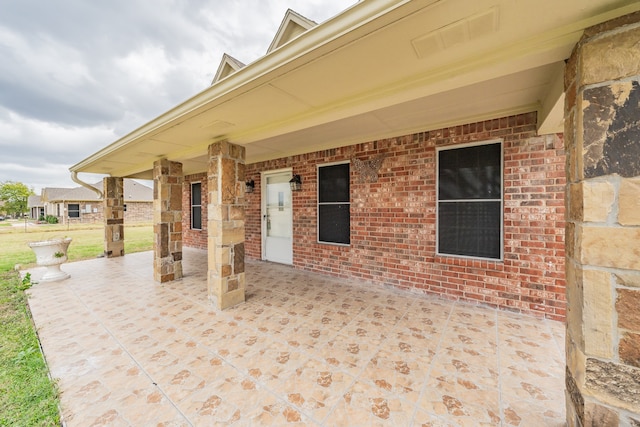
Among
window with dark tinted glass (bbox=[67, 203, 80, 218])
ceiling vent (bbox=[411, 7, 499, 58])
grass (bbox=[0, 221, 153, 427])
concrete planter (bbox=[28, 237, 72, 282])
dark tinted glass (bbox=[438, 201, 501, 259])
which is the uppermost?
ceiling vent (bbox=[411, 7, 499, 58])

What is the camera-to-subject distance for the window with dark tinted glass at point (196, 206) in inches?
302

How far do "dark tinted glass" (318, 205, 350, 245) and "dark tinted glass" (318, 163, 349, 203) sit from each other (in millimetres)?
170

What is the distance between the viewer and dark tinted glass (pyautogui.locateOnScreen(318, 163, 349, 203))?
4367mm

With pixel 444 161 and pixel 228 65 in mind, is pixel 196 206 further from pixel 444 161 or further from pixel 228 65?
pixel 444 161

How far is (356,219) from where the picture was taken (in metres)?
4.17

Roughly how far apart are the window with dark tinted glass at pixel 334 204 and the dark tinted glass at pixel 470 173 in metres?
1.60

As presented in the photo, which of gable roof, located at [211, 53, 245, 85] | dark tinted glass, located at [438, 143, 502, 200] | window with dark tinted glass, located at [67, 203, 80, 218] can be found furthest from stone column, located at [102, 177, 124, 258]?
window with dark tinted glass, located at [67, 203, 80, 218]

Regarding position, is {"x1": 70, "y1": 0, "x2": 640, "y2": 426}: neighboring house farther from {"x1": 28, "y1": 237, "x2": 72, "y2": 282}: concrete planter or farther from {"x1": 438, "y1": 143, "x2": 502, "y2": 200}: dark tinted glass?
{"x1": 28, "y1": 237, "x2": 72, "y2": 282}: concrete planter

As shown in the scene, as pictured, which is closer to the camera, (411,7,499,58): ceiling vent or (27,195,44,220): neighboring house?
(411,7,499,58): ceiling vent

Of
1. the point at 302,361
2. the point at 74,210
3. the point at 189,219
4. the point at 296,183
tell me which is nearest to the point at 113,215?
the point at 189,219

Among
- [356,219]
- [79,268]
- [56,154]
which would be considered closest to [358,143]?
[356,219]

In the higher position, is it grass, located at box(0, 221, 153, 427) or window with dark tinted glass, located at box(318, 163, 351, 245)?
window with dark tinted glass, located at box(318, 163, 351, 245)

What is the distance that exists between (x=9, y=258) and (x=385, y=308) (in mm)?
10171

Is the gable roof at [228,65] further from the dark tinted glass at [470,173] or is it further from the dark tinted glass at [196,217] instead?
the dark tinted glass at [196,217]
